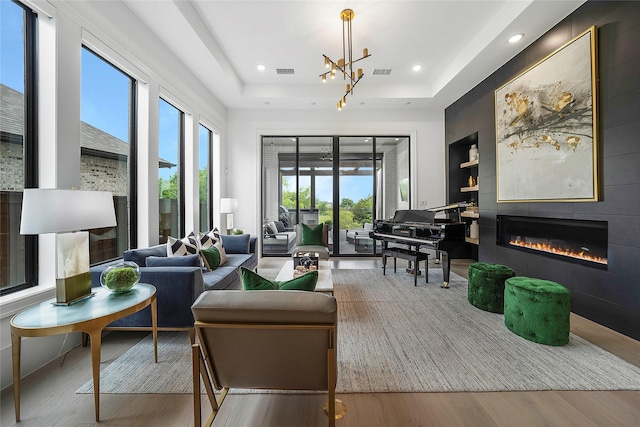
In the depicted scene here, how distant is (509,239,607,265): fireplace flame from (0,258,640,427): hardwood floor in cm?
159

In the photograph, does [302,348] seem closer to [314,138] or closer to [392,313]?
[392,313]

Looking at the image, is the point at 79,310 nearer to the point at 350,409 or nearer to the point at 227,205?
the point at 350,409

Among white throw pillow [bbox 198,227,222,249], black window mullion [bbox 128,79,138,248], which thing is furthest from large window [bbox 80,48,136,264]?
white throw pillow [bbox 198,227,222,249]

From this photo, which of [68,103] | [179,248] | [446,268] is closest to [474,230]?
[446,268]

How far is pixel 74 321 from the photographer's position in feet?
4.81

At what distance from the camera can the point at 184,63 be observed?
4.02 meters

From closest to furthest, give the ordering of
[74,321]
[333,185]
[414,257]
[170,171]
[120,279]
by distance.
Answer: [74,321] → [120,279] → [170,171] → [414,257] → [333,185]

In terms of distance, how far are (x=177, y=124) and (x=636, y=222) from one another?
5612 millimetres

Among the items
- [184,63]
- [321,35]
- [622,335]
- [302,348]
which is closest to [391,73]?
[321,35]

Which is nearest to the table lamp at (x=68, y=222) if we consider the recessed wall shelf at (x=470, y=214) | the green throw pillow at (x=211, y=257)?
the green throw pillow at (x=211, y=257)

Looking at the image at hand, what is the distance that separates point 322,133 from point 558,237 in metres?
4.47

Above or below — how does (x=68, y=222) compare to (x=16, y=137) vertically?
below

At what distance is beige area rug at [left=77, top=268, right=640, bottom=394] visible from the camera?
1833 millimetres

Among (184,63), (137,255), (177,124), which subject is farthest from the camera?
(177,124)
